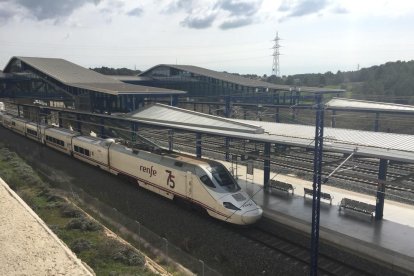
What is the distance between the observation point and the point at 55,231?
1762cm

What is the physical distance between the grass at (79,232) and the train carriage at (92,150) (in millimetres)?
4891

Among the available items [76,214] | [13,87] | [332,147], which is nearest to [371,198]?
[332,147]

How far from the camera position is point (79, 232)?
1780 centimetres

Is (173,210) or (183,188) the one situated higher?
(183,188)

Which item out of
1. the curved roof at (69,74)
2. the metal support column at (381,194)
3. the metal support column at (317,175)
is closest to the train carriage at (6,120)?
the curved roof at (69,74)

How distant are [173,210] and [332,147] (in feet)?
32.4

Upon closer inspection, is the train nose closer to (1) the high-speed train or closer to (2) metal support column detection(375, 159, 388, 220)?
(1) the high-speed train

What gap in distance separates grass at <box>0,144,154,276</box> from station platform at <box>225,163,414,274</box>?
9041 mm

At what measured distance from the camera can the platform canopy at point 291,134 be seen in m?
16.7

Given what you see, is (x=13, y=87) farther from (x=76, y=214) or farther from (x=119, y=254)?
(x=119, y=254)

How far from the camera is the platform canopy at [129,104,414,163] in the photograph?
1667 centimetres

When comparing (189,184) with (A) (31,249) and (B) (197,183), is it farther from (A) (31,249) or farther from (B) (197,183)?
(A) (31,249)

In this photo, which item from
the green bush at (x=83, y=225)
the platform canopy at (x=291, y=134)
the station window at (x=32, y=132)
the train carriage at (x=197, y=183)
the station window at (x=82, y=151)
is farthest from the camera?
the station window at (x=32, y=132)

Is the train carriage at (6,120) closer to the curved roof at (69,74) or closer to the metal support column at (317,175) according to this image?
the curved roof at (69,74)
